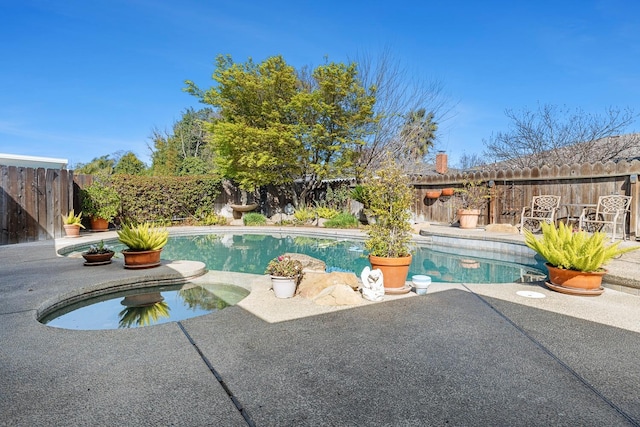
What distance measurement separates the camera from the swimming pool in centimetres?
615

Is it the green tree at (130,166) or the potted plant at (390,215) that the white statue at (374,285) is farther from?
the green tree at (130,166)

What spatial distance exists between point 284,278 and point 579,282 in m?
3.22

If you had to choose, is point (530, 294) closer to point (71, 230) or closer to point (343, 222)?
point (343, 222)

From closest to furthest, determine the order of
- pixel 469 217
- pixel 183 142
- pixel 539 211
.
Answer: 1. pixel 539 211
2. pixel 469 217
3. pixel 183 142

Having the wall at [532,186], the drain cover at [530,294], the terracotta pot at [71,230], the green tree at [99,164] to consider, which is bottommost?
the drain cover at [530,294]

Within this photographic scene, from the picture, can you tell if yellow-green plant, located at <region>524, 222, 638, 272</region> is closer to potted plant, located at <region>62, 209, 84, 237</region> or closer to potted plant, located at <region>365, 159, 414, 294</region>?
potted plant, located at <region>365, 159, 414, 294</region>

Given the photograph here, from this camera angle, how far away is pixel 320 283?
12.7ft

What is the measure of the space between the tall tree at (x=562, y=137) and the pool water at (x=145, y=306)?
13263 millimetres

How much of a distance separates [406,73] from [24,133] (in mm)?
20971

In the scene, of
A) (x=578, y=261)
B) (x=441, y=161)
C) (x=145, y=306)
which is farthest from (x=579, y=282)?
(x=441, y=161)

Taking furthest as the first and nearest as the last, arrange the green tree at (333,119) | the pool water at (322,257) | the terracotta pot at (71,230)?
the green tree at (333,119)
the terracotta pot at (71,230)
the pool water at (322,257)

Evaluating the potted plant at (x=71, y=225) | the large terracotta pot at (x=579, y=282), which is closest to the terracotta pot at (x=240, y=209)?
the potted plant at (x=71, y=225)

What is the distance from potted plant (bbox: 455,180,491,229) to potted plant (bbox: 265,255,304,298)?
7698mm

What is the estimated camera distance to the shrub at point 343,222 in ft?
39.8
